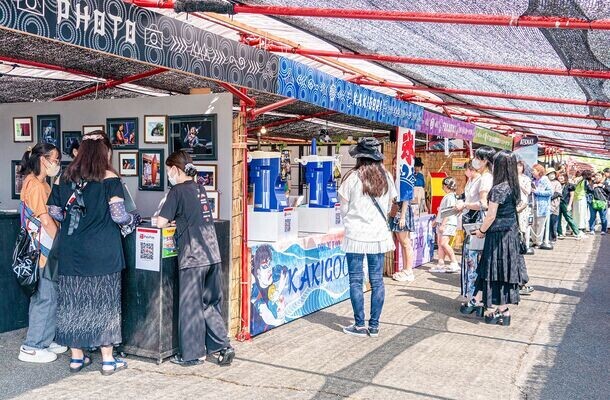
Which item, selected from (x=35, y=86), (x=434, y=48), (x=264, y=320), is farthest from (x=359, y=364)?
(x=35, y=86)

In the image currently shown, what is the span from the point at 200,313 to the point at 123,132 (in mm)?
1864

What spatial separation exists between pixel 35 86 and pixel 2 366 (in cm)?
278

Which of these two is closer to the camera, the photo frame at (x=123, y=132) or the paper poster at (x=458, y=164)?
the photo frame at (x=123, y=132)

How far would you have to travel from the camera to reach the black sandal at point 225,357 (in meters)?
4.39

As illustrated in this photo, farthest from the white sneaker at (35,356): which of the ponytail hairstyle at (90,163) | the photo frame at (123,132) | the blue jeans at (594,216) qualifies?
the blue jeans at (594,216)

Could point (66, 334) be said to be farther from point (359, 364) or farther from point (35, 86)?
point (35, 86)

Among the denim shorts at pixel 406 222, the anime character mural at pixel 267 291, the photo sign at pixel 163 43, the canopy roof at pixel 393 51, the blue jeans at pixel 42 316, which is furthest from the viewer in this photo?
the denim shorts at pixel 406 222

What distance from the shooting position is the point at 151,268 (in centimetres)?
437

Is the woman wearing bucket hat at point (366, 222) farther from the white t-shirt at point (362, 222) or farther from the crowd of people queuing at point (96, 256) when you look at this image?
the crowd of people queuing at point (96, 256)

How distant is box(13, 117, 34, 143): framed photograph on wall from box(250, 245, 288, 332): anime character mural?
2472mm

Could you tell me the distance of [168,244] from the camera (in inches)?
172

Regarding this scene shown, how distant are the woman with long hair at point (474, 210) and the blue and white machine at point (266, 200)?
6.53ft

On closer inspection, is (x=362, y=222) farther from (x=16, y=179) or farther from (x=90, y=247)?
(x=16, y=179)

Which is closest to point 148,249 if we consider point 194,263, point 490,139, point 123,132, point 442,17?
point 194,263
